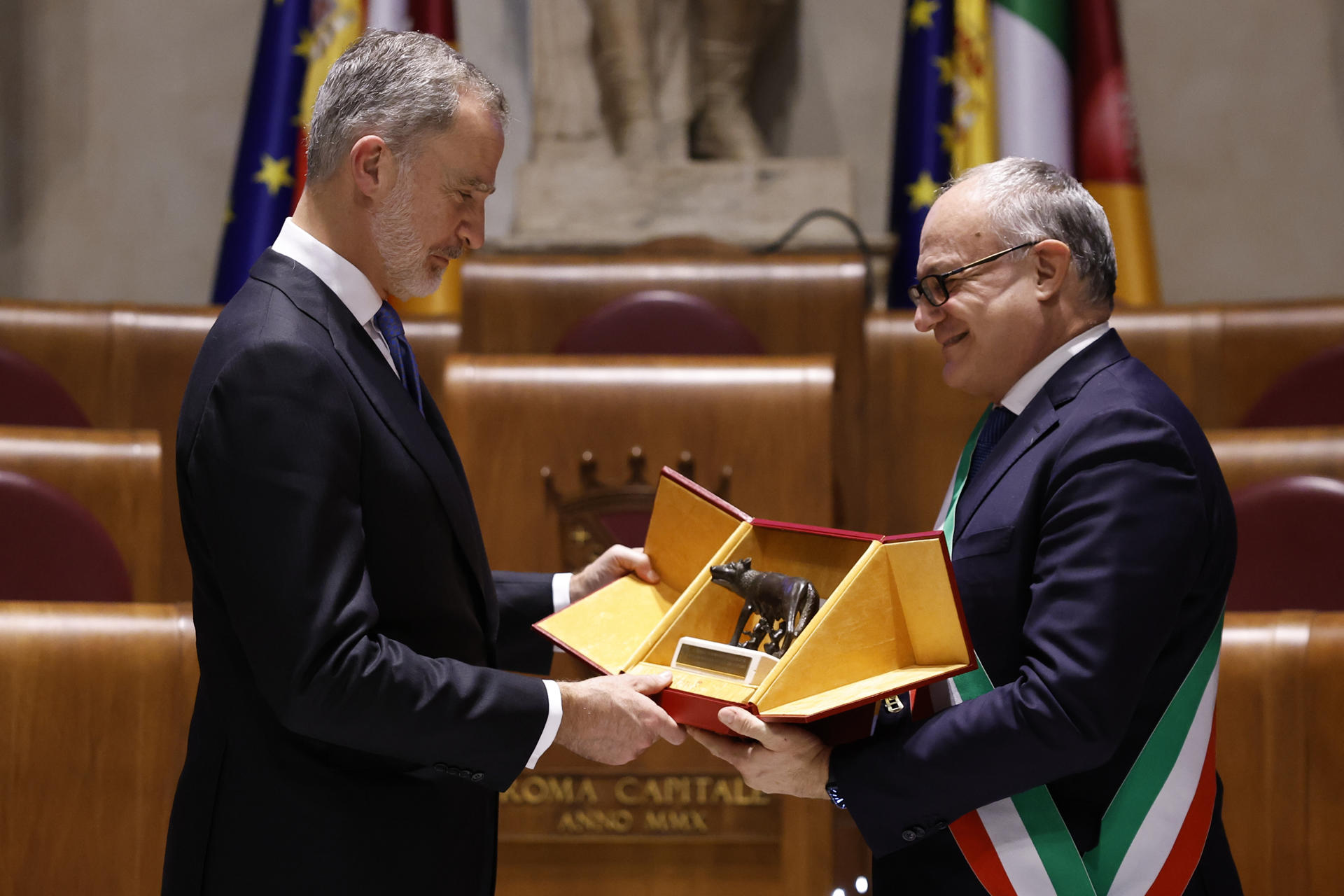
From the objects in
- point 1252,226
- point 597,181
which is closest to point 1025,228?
point 597,181

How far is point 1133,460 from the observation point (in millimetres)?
1156

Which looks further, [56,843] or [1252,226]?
[1252,226]

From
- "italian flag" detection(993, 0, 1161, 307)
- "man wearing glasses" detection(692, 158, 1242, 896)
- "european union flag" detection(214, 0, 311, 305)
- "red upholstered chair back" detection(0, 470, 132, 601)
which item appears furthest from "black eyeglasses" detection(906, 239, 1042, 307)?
"european union flag" detection(214, 0, 311, 305)

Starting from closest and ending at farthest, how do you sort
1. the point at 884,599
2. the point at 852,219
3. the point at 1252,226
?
the point at 884,599, the point at 852,219, the point at 1252,226

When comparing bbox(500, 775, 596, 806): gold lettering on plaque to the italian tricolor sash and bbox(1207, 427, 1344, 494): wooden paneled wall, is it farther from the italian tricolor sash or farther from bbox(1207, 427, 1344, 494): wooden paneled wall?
bbox(1207, 427, 1344, 494): wooden paneled wall

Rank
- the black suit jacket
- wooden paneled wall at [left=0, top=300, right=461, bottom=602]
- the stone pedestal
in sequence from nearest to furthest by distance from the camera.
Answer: the black suit jacket → wooden paneled wall at [left=0, top=300, right=461, bottom=602] → the stone pedestal

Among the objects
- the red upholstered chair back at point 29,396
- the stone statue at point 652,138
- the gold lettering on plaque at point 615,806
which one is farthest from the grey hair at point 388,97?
the stone statue at point 652,138

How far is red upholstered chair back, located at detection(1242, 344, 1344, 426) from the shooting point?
284cm

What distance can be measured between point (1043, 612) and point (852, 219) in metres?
2.89

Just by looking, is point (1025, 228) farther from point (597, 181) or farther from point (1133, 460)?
point (597, 181)

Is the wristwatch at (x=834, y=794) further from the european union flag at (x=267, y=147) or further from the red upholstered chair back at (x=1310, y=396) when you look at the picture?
the european union flag at (x=267, y=147)

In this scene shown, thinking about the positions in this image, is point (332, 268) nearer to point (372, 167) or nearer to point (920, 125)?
point (372, 167)

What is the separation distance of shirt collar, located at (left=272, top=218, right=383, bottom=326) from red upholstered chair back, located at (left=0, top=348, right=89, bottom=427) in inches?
79.0

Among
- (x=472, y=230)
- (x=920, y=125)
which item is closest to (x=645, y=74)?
(x=920, y=125)
